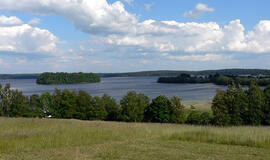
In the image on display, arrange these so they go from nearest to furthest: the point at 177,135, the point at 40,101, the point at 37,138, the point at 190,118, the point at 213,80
Result: the point at 37,138
the point at 177,135
the point at 190,118
the point at 40,101
the point at 213,80

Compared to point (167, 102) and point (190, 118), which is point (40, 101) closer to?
point (167, 102)

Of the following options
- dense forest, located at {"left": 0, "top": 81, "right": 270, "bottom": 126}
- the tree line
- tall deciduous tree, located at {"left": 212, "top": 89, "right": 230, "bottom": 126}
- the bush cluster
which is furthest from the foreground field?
the tree line

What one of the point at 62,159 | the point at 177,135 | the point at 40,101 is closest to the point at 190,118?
the point at 40,101

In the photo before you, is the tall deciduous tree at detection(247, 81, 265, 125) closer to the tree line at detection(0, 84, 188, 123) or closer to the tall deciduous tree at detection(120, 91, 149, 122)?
the tree line at detection(0, 84, 188, 123)

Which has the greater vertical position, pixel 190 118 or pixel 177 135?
pixel 177 135

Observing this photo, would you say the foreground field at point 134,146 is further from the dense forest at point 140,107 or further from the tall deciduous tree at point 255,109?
the tall deciduous tree at point 255,109

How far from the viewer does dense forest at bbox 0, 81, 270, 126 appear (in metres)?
39.0

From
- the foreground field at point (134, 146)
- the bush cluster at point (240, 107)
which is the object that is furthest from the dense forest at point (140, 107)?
the foreground field at point (134, 146)

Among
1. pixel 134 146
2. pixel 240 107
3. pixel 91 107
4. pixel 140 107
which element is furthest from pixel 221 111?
pixel 134 146

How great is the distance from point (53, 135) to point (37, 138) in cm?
84

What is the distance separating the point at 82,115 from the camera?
4419 cm

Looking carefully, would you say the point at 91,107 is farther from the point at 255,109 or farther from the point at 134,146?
the point at 134,146

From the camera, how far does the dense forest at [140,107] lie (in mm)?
38963

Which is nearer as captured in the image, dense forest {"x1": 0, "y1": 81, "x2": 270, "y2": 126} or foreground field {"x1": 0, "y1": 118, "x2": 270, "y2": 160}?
foreground field {"x1": 0, "y1": 118, "x2": 270, "y2": 160}
